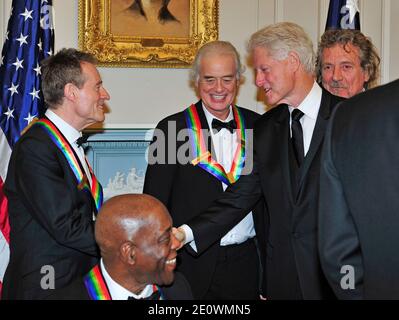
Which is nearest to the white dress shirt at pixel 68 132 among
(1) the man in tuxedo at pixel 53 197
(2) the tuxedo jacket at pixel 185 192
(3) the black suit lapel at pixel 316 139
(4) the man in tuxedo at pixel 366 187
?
(1) the man in tuxedo at pixel 53 197

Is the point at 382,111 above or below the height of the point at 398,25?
below

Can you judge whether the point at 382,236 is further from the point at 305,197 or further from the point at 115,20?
the point at 115,20

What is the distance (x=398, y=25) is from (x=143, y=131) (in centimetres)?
245

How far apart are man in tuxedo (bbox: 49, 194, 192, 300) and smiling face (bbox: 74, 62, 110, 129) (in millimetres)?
1195

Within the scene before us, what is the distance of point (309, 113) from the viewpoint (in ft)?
11.0

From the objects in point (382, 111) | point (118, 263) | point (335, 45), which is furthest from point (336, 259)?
point (335, 45)

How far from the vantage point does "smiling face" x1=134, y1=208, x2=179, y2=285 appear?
240 cm

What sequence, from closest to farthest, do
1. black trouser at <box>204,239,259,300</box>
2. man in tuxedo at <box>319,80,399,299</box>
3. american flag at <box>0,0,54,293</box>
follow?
man in tuxedo at <box>319,80,399,299</box> → black trouser at <box>204,239,259,300</box> → american flag at <box>0,0,54,293</box>

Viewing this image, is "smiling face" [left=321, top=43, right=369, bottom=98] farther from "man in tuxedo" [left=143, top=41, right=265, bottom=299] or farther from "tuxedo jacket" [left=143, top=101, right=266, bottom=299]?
"tuxedo jacket" [left=143, top=101, right=266, bottom=299]

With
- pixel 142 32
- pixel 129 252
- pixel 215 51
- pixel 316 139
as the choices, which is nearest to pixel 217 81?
pixel 215 51

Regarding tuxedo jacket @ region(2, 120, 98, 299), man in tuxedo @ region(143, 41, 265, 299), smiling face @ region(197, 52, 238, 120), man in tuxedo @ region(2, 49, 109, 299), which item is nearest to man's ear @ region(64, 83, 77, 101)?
man in tuxedo @ region(2, 49, 109, 299)

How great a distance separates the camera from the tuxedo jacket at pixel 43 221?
3186 millimetres

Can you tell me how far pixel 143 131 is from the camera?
5.84 meters

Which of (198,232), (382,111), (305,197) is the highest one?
(382,111)
